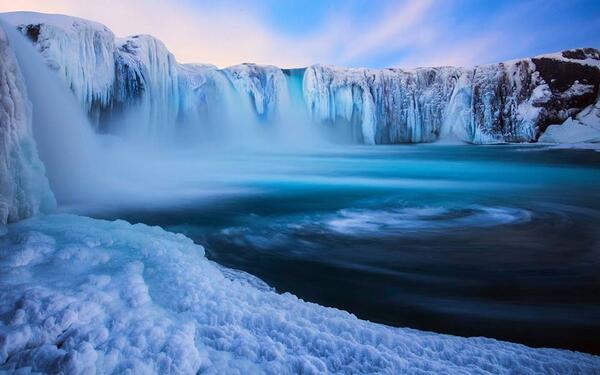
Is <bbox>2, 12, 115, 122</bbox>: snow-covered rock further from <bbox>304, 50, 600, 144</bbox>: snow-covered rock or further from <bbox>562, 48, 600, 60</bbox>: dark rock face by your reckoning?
<bbox>562, 48, 600, 60</bbox>: dark rock face

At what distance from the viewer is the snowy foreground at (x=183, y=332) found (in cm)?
155

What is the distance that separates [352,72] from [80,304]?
21.9 m

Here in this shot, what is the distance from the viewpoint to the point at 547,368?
1.73 metres

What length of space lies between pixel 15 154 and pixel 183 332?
263cm

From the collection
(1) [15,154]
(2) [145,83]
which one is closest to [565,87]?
(2) [145,83]

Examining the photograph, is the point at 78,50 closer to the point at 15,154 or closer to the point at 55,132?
the point at 55,132

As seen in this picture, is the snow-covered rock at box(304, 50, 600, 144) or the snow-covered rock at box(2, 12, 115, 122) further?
the snow-covered rock at box(304, 50, 600, 144)

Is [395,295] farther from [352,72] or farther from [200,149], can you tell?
[352,72]

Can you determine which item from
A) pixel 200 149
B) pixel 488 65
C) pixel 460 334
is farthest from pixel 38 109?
pixel 488 65

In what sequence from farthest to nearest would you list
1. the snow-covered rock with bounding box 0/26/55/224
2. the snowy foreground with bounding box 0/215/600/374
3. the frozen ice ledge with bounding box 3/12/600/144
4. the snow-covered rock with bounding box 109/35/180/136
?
the frozen ice ledge with bounding box 3/12/600/144, the snow-covered rock with bounding box 109/35/180/136, the snow-covered rock with bounding box 0/26/55/224, the snowy foreground with bounding box 0/215/600/374

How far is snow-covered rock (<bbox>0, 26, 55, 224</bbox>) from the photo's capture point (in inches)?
127

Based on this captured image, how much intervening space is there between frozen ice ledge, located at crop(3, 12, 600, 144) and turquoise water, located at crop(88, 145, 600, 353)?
333 inches

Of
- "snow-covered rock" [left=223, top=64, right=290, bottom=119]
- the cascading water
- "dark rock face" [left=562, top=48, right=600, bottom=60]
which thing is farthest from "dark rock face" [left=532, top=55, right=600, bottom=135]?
the cascading water

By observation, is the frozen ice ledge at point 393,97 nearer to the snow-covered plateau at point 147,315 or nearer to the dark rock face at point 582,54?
the dark rock face at point 582,54
